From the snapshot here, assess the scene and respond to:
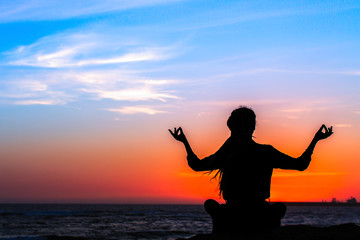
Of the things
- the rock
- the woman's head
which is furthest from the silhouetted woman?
the rock

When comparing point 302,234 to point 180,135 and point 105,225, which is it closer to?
point 180,135

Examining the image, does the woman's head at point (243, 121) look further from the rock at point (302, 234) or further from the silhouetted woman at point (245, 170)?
the rock at point (302, 234)

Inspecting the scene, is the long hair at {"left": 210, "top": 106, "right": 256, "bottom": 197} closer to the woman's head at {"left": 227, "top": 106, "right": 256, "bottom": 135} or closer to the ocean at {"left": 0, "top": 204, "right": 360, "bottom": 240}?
the woman's head at {"left": 227, "top": 106, "right": 256, "bottom": 135}

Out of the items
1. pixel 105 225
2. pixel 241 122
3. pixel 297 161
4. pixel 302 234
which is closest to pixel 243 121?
pixel 241 122

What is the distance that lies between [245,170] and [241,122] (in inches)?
16.7

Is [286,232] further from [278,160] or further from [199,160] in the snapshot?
[199,160]

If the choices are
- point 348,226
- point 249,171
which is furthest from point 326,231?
point 249,171

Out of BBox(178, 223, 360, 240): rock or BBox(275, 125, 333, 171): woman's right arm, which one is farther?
BBox(275, 125, 333, 171): woman's right arm

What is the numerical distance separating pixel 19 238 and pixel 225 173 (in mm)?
21525

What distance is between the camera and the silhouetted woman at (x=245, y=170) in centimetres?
360

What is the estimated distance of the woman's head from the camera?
3.74 metres

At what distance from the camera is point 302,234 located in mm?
3471

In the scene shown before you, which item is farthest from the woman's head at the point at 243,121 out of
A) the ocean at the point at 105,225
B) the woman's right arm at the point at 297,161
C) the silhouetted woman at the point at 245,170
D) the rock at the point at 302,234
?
the ocean at the point at 105,225

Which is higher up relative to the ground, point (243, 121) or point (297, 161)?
point (243, 121)
